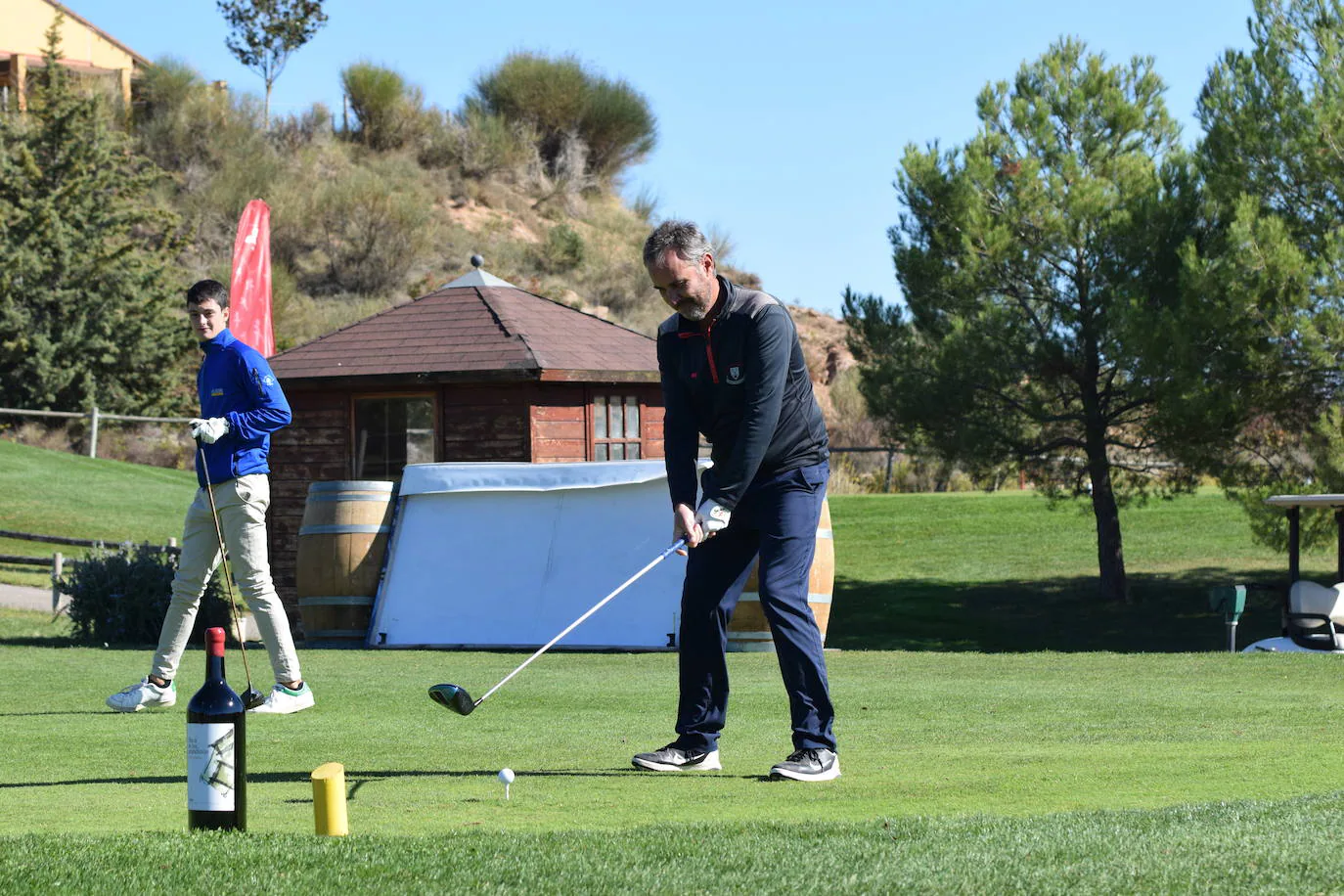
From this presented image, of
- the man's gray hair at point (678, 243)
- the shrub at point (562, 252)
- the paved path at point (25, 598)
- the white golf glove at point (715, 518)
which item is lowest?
the paved path at point (25, 598)

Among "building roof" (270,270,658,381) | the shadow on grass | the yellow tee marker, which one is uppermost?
"building roof" (270,270,658,381)

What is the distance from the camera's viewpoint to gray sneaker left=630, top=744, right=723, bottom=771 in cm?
550

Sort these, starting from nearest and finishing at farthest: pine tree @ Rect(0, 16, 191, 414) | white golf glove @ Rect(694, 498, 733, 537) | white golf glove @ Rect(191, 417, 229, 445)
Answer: white golf glove @ Rect(694, 498, 733, 537), white golf glove @ Rect(191, 417, 229, 445), pine tree @ Rect(0, 16, 191, 414)

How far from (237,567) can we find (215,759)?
12.1 feet

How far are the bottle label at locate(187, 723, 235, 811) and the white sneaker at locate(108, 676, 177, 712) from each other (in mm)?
3779

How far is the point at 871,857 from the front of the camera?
3.69 metres

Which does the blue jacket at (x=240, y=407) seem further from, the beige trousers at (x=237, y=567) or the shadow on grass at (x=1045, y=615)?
the shadow on grass at (x=1045, y=615)

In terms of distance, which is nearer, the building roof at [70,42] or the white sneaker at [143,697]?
the white sneaker at [143,697]

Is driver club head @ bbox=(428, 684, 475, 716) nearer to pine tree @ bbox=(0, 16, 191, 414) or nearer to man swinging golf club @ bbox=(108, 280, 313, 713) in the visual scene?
man swinging golf club @ bbox=(108, 280, 313, 713)

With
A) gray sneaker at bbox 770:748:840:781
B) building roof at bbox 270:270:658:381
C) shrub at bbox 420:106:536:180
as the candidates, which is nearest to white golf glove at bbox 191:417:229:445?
gray sneaker at bbox 770:748:840:781

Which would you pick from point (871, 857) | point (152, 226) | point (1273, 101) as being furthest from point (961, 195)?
point (152, 226)

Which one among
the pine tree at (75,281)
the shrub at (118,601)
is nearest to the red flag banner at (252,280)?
the shrub at (118,601)

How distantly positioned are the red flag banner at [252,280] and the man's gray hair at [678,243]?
1411 centimetres

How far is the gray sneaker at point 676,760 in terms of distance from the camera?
5.50m
